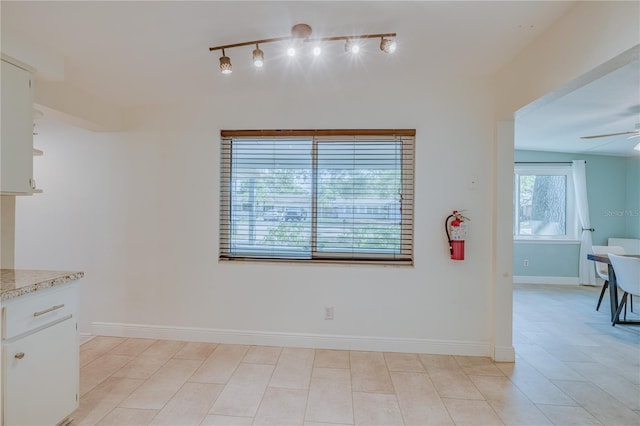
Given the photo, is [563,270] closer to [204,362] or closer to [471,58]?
[471,58]

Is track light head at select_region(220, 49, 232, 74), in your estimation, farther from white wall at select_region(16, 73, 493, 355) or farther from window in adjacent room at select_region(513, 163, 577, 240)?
window in adjacent room at select_region(513, 163, 577, 240)

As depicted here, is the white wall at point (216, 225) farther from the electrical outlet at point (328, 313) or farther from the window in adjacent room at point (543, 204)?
the window in adjacent room at point (543, 204)

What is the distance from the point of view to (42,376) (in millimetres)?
1562

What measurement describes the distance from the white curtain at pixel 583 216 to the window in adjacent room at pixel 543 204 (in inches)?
6.0

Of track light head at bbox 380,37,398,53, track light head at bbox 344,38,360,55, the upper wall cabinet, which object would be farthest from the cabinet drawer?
track light head at bbox 380,37,398,53

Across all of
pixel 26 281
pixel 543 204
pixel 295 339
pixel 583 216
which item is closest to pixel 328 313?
pixel 295 339

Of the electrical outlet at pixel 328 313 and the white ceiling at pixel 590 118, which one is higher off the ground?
the white ceiling at pixel 590 118

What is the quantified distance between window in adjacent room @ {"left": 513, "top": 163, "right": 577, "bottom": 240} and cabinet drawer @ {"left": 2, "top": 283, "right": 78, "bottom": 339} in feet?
20.5

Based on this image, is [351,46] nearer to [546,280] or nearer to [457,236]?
[457,236]

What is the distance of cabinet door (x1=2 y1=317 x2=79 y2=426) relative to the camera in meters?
1.42

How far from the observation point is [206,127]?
290cm

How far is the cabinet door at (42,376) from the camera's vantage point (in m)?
1.42

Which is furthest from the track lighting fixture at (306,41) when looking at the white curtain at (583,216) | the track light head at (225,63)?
the white curtain at (583,216)

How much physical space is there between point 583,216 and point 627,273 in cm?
238
